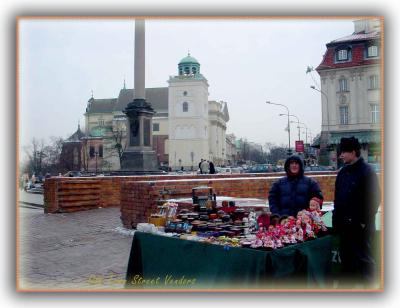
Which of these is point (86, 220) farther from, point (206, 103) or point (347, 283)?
point (206, 103)

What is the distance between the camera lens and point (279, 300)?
452 cm

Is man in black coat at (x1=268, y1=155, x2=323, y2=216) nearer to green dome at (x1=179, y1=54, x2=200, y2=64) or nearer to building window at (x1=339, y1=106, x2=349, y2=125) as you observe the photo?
building window at (x1=339, y1=106, x2=349, y2=125)

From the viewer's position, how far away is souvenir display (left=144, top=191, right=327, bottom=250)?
4891mm

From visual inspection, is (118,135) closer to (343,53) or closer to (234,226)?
(343,53)

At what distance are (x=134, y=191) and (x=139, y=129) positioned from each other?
1053cm

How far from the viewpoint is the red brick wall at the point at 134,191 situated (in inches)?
414

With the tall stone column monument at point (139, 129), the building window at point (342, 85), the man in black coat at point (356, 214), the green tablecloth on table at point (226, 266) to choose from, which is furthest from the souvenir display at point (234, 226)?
the building window at point (342, 85)

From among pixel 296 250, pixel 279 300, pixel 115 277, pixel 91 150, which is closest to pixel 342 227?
pixel 296 250

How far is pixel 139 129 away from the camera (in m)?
21.4

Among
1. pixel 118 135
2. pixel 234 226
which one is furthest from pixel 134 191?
pixel 118 135

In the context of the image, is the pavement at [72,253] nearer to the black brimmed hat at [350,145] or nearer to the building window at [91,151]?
the black brimmed hat at [350,145]

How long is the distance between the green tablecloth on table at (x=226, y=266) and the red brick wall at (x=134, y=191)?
446cm

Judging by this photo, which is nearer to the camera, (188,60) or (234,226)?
(234,226)

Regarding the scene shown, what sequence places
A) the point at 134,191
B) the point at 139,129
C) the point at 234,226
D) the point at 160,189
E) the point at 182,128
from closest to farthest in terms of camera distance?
1. the point at 234,226
2. the point at 160,189
3. the point at 134,191
4. the point at 139,129
5. the point at 182,128
